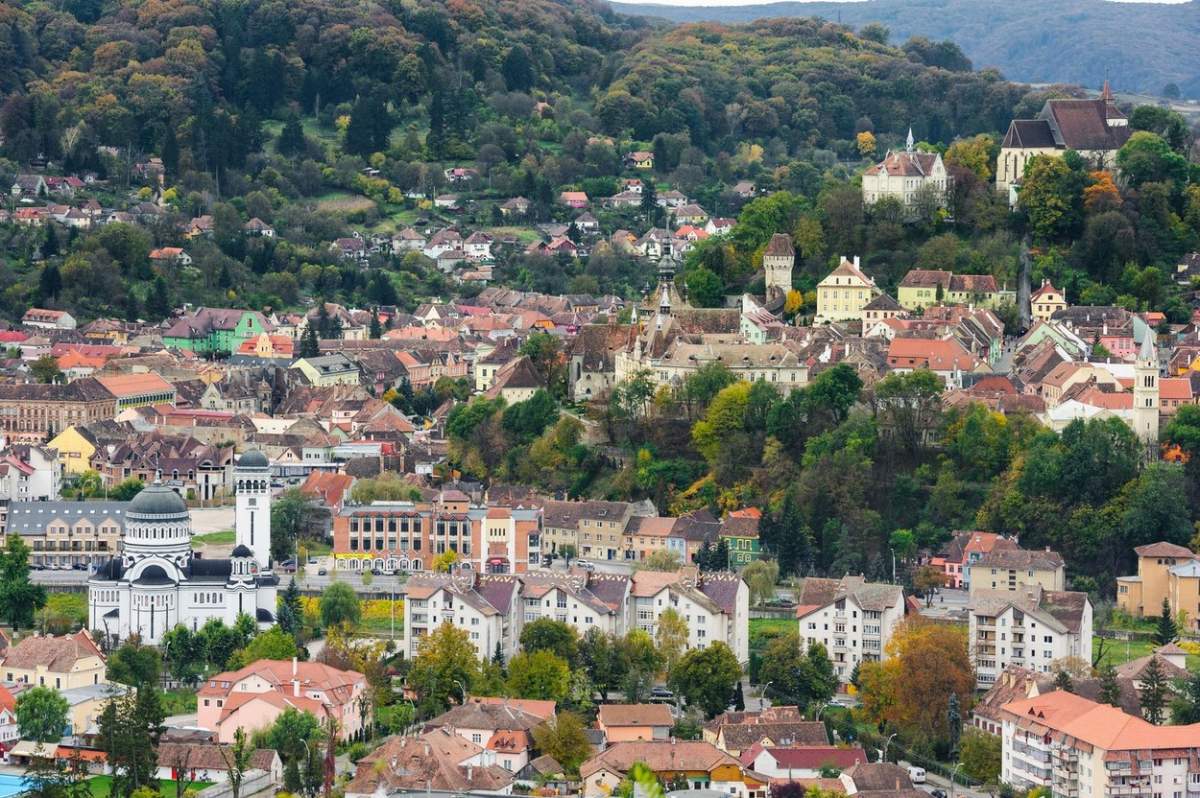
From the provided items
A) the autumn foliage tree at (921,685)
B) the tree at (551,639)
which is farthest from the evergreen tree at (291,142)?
the autumn foliage tree at (921,685)

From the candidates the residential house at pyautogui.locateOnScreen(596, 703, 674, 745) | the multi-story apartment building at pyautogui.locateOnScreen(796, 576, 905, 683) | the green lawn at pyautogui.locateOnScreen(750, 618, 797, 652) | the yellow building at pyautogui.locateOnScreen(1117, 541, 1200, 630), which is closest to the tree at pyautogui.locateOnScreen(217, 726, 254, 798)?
the residential house at pyautogui.locateOnScreen(596, 703, 674, 745)

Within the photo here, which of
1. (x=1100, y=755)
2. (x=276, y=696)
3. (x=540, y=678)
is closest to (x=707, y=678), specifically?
(x=540, y=678)

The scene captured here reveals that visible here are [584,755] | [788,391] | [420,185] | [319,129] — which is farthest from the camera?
[319,129]

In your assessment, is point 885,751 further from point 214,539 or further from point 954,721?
point 214,539

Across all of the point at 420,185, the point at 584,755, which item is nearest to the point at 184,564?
the point at 584,755

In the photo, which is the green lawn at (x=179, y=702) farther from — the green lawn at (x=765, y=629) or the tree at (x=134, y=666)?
the green lawn at (x=765, y=629)

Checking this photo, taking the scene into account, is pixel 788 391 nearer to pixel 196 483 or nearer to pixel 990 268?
pixel 990 268

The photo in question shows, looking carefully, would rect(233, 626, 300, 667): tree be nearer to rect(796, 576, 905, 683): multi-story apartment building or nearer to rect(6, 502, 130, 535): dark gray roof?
rect(796, 576, 905, 683): multi-story apartment building
